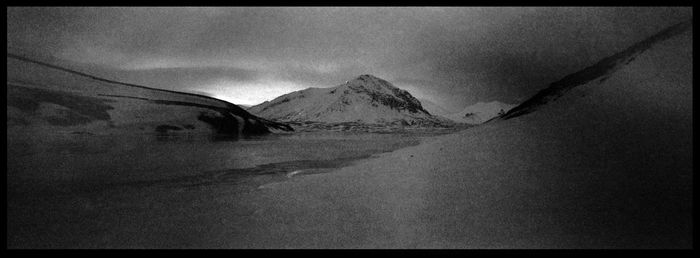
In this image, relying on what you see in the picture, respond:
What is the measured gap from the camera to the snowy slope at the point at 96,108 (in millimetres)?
15953

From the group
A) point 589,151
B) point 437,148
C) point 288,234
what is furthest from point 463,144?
point 288,234

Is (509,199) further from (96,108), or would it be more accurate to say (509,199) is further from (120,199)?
(96,108)

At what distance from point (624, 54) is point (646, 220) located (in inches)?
246

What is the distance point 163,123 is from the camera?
116 ft

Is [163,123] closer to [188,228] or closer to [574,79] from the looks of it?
[188,228]

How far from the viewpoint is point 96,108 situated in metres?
26.8

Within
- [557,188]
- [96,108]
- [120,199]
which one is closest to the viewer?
[557,188]

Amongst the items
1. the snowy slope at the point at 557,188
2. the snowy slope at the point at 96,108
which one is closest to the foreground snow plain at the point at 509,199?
the snowy slope at the point at 557,188

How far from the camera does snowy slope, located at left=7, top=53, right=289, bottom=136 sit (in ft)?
52.3

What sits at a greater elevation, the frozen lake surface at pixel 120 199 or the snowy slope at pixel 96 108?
the snowy slope at pixel 96 108

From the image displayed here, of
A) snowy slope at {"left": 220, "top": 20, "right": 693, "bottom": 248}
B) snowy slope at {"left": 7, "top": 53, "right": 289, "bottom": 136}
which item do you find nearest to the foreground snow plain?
snowy slope at {"left": 220, "top": 20, "right": 693, "bottom": 248}

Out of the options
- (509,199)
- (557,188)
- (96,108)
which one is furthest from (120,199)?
(96,108)

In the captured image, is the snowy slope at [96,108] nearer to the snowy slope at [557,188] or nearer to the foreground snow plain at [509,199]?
the foreground snow plain at [509,199]

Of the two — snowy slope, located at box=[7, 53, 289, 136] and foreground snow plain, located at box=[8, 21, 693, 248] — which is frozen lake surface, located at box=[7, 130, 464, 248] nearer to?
foreground snow plain, located at box=[8, 21, 693, 248]
